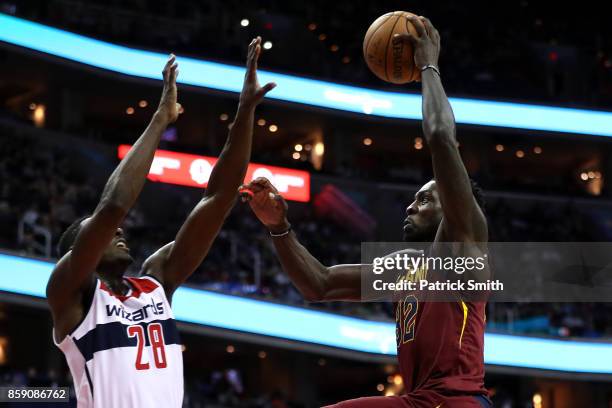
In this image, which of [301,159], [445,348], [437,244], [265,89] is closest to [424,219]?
[437,244]

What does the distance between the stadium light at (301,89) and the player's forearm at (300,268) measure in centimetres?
2004

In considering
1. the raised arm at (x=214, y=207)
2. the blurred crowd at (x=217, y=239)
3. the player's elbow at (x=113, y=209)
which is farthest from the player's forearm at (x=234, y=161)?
the blurred crowd at (x=217, y=239)

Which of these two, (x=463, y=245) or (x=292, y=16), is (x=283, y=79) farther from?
(x=463, y=245)

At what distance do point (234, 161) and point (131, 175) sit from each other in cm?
74

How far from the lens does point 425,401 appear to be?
4.51 m

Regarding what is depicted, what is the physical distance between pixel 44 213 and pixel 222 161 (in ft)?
52.2

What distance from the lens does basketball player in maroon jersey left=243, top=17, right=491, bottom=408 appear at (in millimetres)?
4266

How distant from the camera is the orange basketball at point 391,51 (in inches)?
195

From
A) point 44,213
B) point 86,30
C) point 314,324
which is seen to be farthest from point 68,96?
point 314,324

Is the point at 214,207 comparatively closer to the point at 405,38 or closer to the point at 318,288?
the point at 318,288

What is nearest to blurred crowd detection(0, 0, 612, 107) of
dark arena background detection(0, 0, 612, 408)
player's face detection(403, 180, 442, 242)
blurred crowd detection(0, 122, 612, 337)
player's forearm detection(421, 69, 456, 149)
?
dark arena background detection(0, 0, 612, 408)

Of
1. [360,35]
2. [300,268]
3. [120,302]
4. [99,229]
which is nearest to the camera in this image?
[99,229]

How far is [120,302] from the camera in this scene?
4.45 m

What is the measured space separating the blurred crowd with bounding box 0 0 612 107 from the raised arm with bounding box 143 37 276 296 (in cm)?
2073
